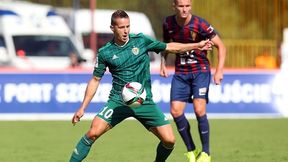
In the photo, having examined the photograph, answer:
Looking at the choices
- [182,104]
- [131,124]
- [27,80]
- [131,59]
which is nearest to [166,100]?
[131,124]

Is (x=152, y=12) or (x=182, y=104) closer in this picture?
(x=182, y=104)

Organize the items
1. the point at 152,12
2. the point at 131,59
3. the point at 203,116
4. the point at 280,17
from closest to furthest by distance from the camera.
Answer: the point at 131,59
the point at 203,116
the point at 280,17
the point at 152,12

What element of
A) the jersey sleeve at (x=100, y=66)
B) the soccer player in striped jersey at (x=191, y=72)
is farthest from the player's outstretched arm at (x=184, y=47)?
the soccer player in striped jersey at (x=191, y=72)

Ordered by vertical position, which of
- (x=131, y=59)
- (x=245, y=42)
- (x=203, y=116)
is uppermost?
(x=131, y=59)

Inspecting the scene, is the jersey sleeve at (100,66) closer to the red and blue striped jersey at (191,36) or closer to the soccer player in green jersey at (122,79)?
the soccer player in green jersey at (122,79)

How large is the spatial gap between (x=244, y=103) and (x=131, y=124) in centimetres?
287

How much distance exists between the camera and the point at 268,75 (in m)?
20.6

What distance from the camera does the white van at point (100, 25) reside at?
2633 centimetres

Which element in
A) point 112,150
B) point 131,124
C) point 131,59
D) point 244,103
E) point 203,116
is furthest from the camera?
point 244,103

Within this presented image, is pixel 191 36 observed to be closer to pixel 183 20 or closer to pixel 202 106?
pixel 183 20

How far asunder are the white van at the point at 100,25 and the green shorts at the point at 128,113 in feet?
51.1

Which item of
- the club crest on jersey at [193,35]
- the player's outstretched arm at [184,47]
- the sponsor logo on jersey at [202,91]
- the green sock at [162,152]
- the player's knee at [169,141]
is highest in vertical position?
the player's outstretched arm at [184,47]

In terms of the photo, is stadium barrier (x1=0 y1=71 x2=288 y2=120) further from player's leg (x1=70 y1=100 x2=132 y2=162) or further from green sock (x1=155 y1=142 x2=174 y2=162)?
player's leg (x1=70 y1=100 x2=132 y2=162)

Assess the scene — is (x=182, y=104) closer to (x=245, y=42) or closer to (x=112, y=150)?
(x=112, y=150)
